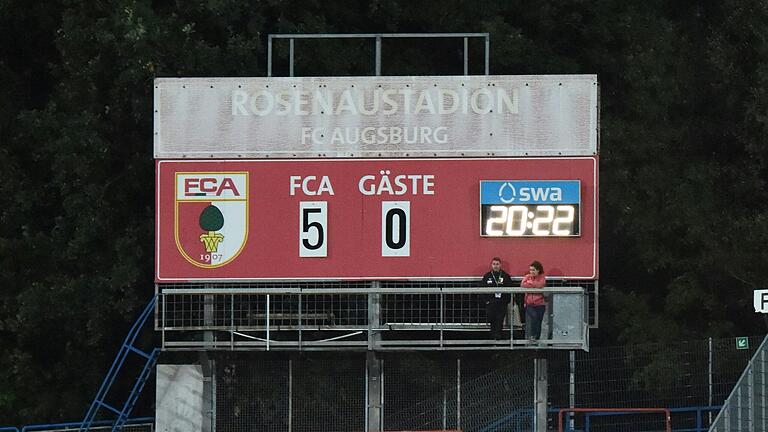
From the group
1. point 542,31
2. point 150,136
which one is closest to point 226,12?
point 150,136

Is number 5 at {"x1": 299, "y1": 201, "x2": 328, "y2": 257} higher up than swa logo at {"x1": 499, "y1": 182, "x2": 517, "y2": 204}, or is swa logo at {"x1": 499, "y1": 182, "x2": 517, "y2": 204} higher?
swa logo at {"x1": 499, "y1": 182, "x2": 517, "y2": 204}

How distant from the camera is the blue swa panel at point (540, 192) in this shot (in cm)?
2341

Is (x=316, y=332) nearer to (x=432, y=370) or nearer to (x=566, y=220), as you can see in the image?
(x=432, y=370)

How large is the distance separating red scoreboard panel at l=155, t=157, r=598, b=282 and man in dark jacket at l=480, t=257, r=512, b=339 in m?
0.22

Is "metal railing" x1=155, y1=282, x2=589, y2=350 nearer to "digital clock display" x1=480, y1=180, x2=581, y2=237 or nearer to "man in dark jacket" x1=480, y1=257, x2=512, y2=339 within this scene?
"man in dark jacket" x1=480, y1=257, x2=512, y2=339

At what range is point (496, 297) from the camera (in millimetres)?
23312

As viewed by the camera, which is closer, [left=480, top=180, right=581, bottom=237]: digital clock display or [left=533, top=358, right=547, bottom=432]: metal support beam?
[left=480, top=180, right=581, bottom=237]: digital clock display

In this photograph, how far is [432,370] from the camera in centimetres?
2534

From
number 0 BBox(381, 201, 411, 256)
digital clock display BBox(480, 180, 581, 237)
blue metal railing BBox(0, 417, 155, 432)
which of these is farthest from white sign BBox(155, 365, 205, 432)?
digital clock display BBox(480, 180, 581, 237)

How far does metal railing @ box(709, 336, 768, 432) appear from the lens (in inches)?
869

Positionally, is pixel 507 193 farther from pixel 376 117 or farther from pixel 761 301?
pixel 761 301

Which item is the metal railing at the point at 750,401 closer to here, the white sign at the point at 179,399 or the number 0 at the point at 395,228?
the number 0 at the point at 395,228

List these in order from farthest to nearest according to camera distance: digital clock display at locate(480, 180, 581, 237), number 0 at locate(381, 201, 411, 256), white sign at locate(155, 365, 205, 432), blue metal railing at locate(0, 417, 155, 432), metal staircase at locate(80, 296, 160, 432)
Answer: blue metal railing at locate(0, 417, 155, 432)
metal staircase at locate(80, 296, 160, 432)
white sign at locate(155, 365, 205, 432)
number 0 at locate(381, 201, 411, 256)
digital clock display at locate(480, 180, 581, 237)

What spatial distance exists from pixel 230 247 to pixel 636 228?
33.3 feet
